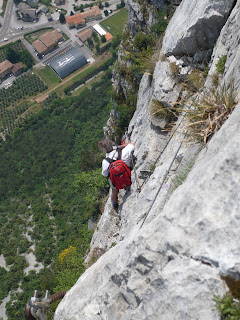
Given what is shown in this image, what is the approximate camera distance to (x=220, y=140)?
251 inches

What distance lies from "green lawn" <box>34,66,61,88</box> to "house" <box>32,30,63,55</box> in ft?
22.3

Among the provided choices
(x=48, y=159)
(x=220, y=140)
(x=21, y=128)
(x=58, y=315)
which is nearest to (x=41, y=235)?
(x=48, y=159)

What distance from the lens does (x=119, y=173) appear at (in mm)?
10570

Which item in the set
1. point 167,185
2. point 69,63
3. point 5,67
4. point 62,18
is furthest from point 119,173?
point 62,18

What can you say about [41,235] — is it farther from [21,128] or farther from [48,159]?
[21,128]

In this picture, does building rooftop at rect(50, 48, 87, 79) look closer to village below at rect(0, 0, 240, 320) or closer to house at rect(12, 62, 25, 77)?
house at rect(12, 62, 25, 77)

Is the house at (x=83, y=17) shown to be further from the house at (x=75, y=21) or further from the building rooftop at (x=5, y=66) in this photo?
the building rooftop at (x=5, y=66)

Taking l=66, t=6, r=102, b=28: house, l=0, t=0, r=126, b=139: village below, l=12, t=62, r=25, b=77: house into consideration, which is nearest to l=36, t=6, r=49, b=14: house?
l=0, t=0, r=126, b=139: village below

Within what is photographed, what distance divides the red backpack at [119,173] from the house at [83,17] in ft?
348

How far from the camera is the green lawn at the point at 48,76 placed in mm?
96575

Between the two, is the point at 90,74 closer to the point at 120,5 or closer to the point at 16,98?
the point at 16,98

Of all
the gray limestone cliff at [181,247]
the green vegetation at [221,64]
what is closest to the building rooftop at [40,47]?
the gray limestone cliff at [181,247]

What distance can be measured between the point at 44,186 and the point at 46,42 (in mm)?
54848

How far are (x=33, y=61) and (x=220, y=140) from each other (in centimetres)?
10682
